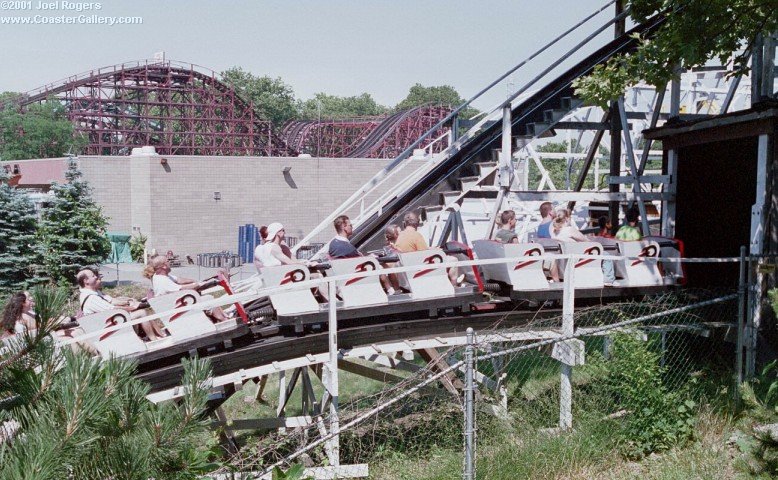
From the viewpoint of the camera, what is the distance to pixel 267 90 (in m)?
112

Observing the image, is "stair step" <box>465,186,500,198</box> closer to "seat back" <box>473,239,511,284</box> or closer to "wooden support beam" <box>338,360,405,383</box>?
"seat back" <box>473,239,511,284</box>

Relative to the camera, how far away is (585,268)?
8898 millimetres

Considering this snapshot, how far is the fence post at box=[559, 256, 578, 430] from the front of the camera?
25.1ft

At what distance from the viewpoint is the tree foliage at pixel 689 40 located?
7730mm

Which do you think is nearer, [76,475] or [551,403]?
[76,475]

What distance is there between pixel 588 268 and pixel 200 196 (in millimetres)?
23373

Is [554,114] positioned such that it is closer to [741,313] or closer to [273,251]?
[741,313]

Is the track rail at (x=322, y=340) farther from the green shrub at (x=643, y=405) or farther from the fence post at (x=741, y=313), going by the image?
the fence post at (x=741, y=313)

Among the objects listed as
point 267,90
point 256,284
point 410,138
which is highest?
point 267,90

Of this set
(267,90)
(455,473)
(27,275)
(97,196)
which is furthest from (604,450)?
(267,90)

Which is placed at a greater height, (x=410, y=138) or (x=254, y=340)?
(x=410, y=138)

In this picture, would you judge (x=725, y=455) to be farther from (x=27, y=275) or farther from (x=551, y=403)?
(x=27, y=275)

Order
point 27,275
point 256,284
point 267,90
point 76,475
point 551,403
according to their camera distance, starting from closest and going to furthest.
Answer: point 76,475
point 551,403
point 256,284
point 27,275
point 267,90

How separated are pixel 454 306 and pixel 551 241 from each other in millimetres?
1677
